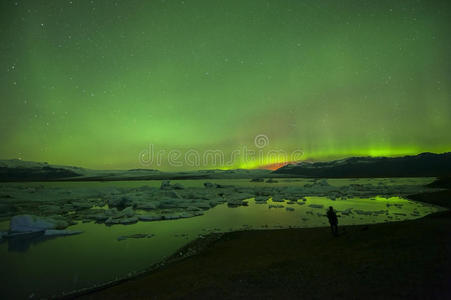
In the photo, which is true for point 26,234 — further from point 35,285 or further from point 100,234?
point 35,285

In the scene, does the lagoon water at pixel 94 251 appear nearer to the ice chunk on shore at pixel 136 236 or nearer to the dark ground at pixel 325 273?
the ice chunk on shore at pixel 136 236

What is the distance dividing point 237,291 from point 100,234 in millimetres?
13764

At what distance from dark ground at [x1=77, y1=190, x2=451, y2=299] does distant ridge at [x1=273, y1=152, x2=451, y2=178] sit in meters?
152

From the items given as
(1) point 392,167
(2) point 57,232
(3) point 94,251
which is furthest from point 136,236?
(1) point 392,167

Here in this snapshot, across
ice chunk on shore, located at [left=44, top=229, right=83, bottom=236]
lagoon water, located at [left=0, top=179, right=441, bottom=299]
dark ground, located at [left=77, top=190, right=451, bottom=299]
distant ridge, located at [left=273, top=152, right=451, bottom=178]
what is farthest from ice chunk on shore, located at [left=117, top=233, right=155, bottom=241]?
distant ridge, located at [left=273, top=152, right=451, bottom=178]

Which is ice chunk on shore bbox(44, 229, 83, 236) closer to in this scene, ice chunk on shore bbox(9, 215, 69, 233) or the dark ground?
ice chunk on shore bbox(9, 215, 69, 233)

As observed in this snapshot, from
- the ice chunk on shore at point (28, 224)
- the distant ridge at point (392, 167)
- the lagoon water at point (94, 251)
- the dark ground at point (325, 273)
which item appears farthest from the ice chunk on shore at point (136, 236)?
the distant ridge at point (392, 167)

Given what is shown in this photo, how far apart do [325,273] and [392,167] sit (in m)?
182

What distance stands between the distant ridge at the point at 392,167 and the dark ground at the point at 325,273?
152 meters

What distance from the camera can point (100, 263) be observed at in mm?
10820

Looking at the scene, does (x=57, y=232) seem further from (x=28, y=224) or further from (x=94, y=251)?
(x=94, y=251)

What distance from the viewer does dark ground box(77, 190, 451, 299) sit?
5.36 m

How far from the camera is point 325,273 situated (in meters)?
6.54

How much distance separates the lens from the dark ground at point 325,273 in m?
5.36
